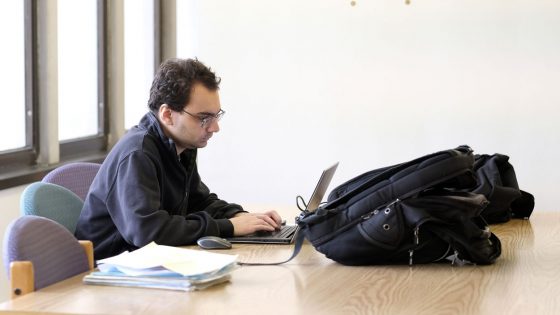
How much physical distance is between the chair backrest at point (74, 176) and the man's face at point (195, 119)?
607mm

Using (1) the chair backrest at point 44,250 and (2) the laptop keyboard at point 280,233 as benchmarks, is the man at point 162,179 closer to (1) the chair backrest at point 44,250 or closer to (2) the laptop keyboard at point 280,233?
(2) the laptop keyboard at point 280,233

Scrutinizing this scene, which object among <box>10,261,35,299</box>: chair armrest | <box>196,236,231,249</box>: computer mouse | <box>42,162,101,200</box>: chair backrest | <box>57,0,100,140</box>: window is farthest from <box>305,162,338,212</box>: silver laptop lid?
<box>57,0,100,140</box>: window

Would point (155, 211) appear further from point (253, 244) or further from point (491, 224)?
point (491, 224)

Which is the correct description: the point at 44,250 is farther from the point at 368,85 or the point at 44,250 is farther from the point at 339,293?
the point at 368,85

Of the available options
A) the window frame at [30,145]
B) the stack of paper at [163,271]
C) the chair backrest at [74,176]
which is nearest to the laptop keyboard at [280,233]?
the stack of paper at [163,271]

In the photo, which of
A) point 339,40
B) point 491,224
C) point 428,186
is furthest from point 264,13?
point 428,186

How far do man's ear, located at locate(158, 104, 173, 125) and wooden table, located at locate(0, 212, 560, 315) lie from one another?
644mm

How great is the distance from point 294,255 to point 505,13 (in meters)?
2.77

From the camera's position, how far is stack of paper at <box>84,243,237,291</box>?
6.45 feet

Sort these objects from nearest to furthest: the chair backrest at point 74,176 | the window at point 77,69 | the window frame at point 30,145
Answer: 1. the chair backrest at point 74,176
2. the window frame at point 30,145
3. the window at point 77,69

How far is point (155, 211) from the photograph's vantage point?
253cm

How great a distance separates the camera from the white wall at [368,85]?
15.2 feet

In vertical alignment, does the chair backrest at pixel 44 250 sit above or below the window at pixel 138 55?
below

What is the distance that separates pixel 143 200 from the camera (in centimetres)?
252
